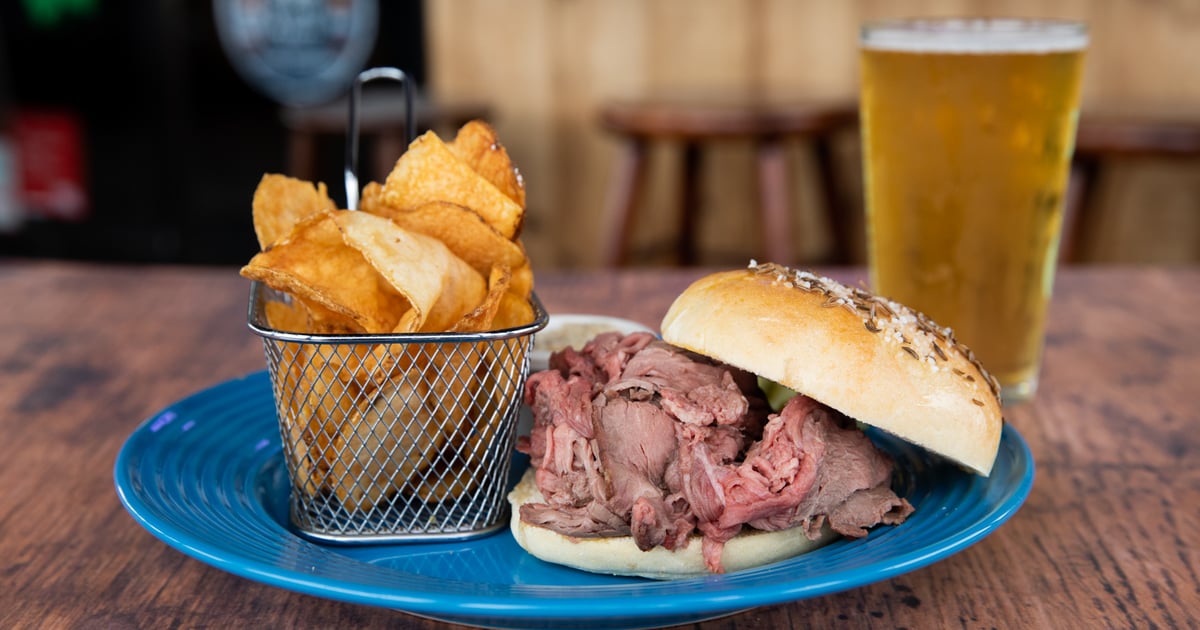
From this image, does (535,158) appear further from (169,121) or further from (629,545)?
(629,545)

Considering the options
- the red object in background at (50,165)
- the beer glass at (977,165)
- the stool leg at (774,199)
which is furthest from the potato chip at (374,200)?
the red object in background at (50,165)

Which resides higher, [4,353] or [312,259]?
[312,259]

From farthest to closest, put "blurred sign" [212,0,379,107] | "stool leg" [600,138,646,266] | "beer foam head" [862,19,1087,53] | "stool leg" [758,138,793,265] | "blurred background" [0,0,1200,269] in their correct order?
"blurred sign" [212,0,379,107]
"blurred background" [0,0,1200,269]
"stool leg" [600,138,646,266]
"stool leg" [758,138,793,265]
"beer foam head" [862,19,1087,53]

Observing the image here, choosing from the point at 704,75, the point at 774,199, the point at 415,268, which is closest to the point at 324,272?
the point at 415,268

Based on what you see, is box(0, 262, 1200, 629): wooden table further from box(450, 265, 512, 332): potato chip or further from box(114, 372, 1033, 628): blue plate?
box(450, 265, 512, 332): potato chip

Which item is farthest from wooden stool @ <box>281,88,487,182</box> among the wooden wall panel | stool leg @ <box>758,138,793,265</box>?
stool leg @ <box>758,138,793,265</box>

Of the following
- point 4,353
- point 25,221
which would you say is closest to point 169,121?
point 25,221
